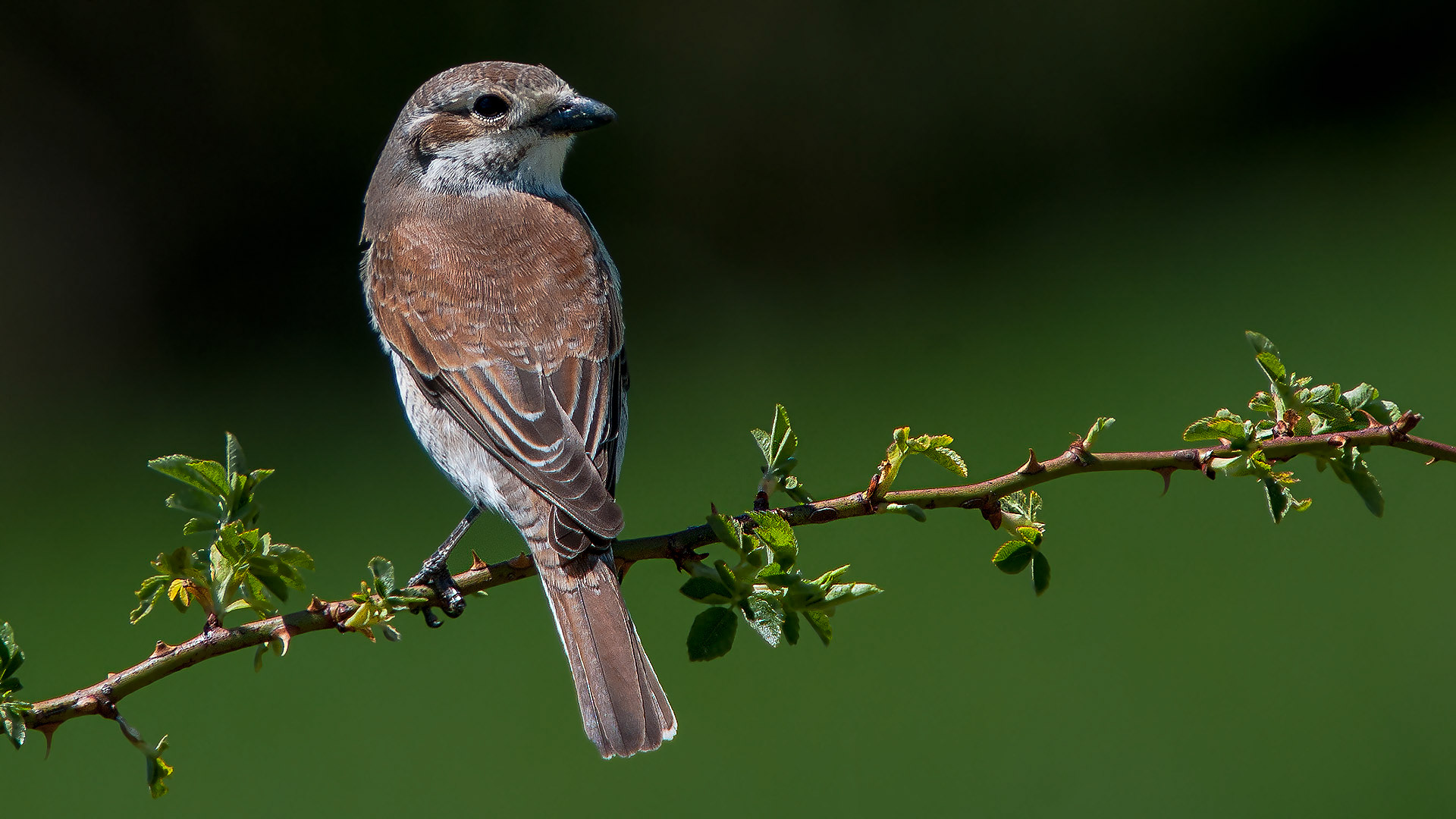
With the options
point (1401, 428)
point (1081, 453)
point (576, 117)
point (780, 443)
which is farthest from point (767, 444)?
point (576, 117)

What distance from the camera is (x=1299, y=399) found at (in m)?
2.37

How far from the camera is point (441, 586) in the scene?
327cm

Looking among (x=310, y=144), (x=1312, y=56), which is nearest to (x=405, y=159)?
(x=310, y=144)

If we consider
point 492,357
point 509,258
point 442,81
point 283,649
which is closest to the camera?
point 283,649

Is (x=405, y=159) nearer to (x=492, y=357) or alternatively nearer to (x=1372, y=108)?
(x=492, y=357)

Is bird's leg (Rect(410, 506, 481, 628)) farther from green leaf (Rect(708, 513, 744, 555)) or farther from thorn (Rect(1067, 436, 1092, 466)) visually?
thorn (Rect(1067, 436, 1092, 466))

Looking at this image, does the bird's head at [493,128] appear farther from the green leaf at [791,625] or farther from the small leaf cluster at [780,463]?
the green leaf at [791,625]

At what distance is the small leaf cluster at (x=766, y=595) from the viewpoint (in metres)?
2.21

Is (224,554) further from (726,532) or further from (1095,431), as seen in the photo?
(1095,431)

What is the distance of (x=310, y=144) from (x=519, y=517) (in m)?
9.42

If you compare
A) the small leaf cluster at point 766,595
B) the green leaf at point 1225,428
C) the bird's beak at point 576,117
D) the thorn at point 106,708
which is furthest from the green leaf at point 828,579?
the bird's beak at point 576,117

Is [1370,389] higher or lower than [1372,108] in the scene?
lower

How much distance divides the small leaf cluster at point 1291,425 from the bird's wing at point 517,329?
1434mm

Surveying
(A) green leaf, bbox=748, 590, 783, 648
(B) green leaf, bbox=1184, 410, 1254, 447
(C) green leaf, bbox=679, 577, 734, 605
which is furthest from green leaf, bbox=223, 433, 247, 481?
(B) green leaf, bbox=1184, 410, 1254, 447
